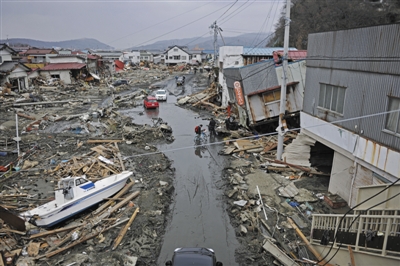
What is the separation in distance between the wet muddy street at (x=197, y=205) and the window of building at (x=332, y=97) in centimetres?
702

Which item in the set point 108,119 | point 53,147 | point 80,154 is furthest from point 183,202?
point 108,119

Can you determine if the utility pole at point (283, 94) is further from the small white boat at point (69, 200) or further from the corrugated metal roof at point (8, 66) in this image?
the corrugated metal roof at point (8, 66)

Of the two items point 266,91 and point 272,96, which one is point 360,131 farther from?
point 272,96

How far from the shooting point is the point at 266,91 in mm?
23609

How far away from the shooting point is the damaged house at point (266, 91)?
23359 mm

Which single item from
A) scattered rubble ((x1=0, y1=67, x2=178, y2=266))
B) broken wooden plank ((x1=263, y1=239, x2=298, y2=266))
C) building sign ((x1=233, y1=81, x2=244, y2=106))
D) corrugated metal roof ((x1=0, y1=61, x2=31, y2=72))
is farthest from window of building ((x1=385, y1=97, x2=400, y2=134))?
corrugated metal roof ((x1=0, y1=61, x2=31, y2=72))

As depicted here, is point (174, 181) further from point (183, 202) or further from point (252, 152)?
point (252, 152)

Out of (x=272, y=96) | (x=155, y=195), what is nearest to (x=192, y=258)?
(x=155, y=195)

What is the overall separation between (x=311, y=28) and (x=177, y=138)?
116 feet

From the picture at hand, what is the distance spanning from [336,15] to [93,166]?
43838mm

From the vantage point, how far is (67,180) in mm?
12906

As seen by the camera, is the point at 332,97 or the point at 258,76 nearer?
the point at 332,97

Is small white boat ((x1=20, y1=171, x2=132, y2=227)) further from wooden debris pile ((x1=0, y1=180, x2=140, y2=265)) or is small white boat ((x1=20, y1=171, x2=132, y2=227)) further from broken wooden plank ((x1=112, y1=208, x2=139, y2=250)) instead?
broken wooden plank ((x1=112, y1=208, x2=139, y2=250))

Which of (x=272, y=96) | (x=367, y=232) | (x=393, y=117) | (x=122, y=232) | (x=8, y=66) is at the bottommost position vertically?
(x=122, y=232)
